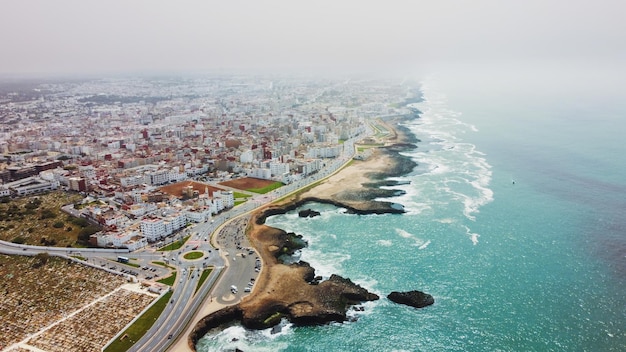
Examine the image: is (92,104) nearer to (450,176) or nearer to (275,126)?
(275,126)

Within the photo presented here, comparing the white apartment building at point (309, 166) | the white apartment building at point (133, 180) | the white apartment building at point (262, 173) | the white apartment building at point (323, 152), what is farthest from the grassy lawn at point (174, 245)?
the white apartment building at point (323, 152)

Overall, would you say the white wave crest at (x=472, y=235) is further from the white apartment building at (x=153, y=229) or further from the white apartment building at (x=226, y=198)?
the white apartment building at (x=153, y=229)

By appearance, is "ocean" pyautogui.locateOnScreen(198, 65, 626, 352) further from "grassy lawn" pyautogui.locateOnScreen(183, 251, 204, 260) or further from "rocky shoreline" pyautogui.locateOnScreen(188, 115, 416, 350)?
"grassy lawn" pyautogui.locateOnScreen(183, 251, 204, 260)

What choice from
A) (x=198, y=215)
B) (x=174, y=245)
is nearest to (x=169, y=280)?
(x=174, y=245)

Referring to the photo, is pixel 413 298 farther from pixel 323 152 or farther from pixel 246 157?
pixel 323 152

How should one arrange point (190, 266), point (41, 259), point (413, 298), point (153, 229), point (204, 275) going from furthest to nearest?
point (153, 229) → point (41, 259) → point (190, 266) → point (204, 275) → point (413, 298)

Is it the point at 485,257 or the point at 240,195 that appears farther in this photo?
the point at 240,195

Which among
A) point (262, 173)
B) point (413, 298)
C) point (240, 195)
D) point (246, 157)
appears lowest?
point (413, 298)
